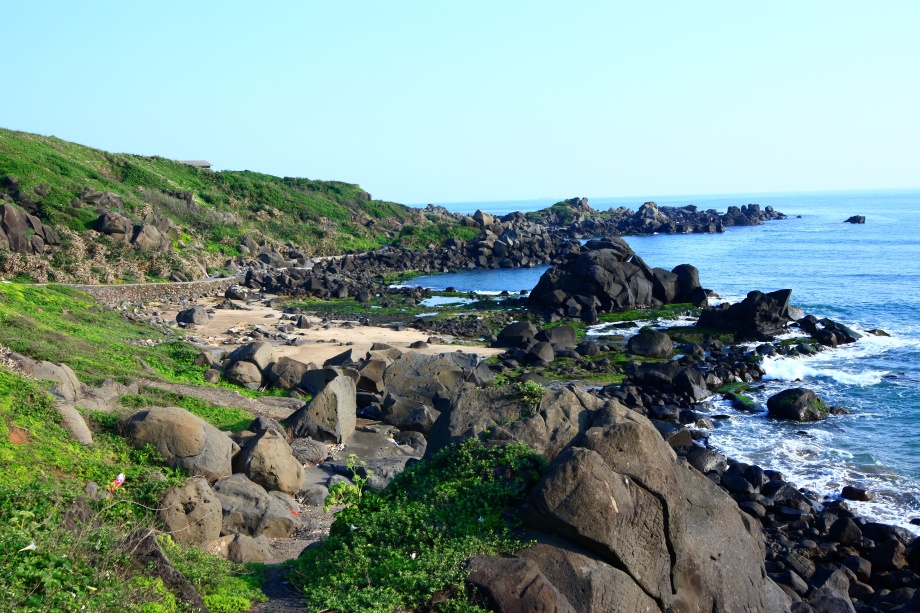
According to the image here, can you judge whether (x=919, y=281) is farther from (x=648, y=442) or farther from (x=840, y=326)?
(x=648, y=442)

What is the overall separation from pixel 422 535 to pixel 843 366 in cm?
2744

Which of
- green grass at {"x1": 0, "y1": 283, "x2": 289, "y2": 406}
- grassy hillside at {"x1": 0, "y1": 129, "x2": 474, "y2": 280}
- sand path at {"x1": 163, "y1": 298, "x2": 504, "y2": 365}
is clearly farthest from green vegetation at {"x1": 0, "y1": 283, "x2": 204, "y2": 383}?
grassy hillside at {"x1": 0, "y1": 129, "x2": 474, "y2": 280}

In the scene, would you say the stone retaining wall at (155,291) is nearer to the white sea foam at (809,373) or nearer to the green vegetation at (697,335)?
the green vegetation at (697,335)

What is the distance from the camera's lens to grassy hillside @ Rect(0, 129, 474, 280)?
4541cm

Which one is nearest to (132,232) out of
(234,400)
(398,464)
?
(234,400)

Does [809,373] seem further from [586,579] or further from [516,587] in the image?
[516,587]

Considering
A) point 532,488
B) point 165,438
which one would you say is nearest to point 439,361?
point 165,438

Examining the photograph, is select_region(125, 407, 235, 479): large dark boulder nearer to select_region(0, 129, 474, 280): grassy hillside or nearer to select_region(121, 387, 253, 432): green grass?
select_region(121, 387, 253, 432): green grass

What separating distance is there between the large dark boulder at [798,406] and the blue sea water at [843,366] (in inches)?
16.6

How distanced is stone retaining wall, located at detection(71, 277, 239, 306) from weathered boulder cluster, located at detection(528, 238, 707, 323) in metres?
19.2

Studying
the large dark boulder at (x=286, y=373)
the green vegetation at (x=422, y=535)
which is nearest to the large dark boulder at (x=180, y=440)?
the green vegetation at (x=422, y=535)

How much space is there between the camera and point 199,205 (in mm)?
64000

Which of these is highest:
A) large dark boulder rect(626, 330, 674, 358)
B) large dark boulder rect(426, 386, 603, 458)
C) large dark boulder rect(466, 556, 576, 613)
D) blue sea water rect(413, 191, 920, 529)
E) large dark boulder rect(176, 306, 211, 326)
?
large dark boulder rect(426, 386, 603, 458)

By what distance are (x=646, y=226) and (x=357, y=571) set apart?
10811 cm
